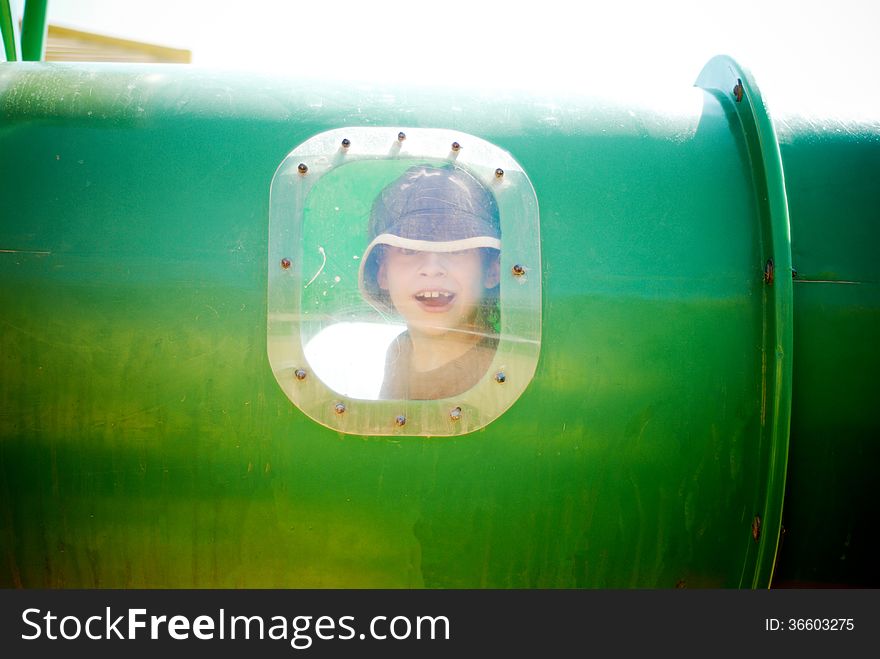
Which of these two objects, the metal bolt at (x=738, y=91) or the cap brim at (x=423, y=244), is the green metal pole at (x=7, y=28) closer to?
the cap brim at (x=423, y=244)

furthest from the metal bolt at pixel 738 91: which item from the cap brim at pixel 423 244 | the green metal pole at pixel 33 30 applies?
the green metal pole at pixel 33 30

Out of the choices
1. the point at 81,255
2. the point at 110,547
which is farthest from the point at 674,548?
the point at 81,255

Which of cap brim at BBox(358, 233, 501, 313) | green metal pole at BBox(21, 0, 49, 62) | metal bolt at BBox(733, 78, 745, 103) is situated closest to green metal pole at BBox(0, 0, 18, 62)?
green metal pole at BBox(21, 0, 49, 62)

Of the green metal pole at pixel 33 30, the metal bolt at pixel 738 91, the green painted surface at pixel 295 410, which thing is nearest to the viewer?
the green painted surface at pixel 295 410

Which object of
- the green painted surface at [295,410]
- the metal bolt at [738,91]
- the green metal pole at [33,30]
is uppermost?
the green metal pole at [33,30]

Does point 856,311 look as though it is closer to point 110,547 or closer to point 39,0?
point 110,547

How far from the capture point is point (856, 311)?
1.93m

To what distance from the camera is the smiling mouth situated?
5.88 ft

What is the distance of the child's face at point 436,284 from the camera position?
1.79 metres

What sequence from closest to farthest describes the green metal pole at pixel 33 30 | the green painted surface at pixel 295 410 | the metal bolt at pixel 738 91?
1. the green painted surface at pixel 295 410
2. the metal bolt at pixel 738 91
3. the green metal pole at pixel 33 30

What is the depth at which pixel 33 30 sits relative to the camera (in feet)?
10.4

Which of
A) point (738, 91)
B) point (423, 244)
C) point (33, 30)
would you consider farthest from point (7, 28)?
point (738, 91)

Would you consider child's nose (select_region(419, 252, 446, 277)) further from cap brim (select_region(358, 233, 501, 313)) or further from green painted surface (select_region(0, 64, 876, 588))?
green painted surface (select_region(0, 64, 876, 588))

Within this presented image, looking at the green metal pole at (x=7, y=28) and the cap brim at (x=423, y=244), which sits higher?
the green metal pole at (x=7, y=28)
